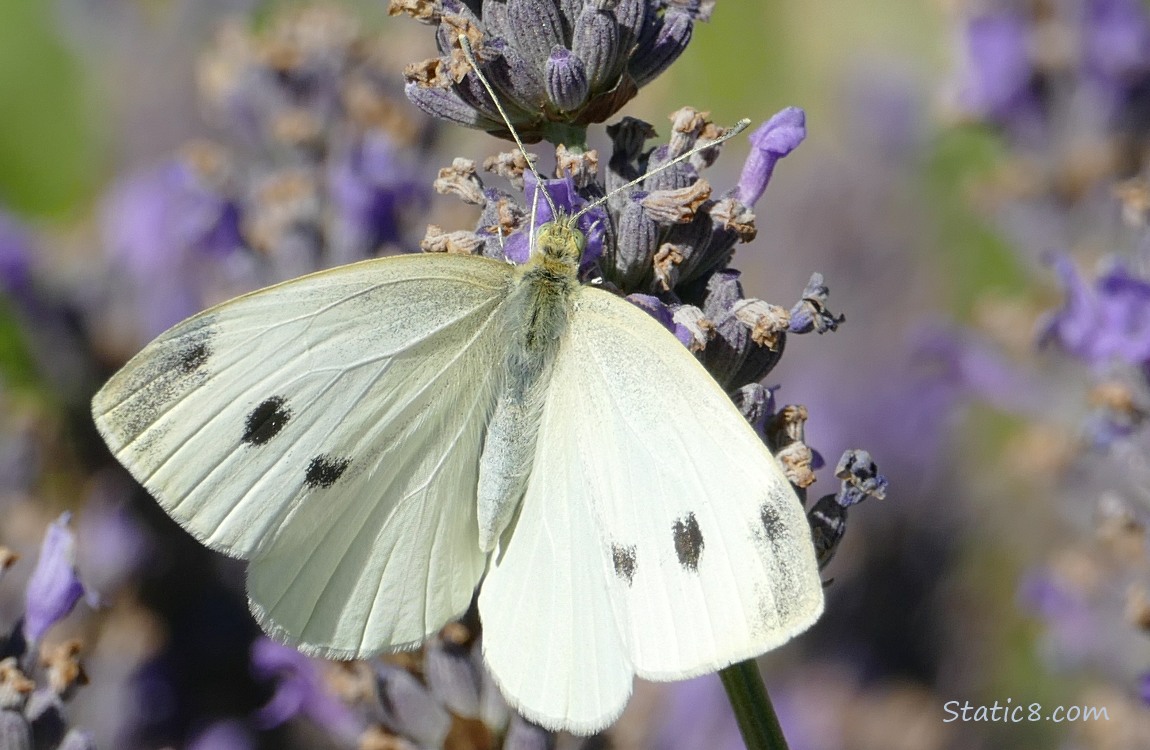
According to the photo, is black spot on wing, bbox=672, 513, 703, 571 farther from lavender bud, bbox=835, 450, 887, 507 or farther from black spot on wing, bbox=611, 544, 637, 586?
lavender bud, bbox=835, 450, 887, 507

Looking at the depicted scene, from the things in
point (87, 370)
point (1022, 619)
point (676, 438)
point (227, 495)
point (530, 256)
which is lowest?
point (1022, 619)

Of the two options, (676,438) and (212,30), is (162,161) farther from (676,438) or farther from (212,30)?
(676,438)

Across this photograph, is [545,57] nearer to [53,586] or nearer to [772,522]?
[772,522]

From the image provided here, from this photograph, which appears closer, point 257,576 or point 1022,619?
point 257,576

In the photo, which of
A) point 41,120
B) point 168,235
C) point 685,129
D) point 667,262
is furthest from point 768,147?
point 41,120

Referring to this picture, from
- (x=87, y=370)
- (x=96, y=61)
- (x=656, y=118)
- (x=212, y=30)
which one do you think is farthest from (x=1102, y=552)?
(x=96, y=61)

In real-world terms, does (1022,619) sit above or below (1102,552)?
below

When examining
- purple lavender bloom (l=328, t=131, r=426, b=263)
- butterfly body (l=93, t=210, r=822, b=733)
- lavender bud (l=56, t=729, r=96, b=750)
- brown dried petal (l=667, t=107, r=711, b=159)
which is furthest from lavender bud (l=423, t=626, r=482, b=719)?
purple lavender bloom (l=328, t=131, r=426, b=263)
